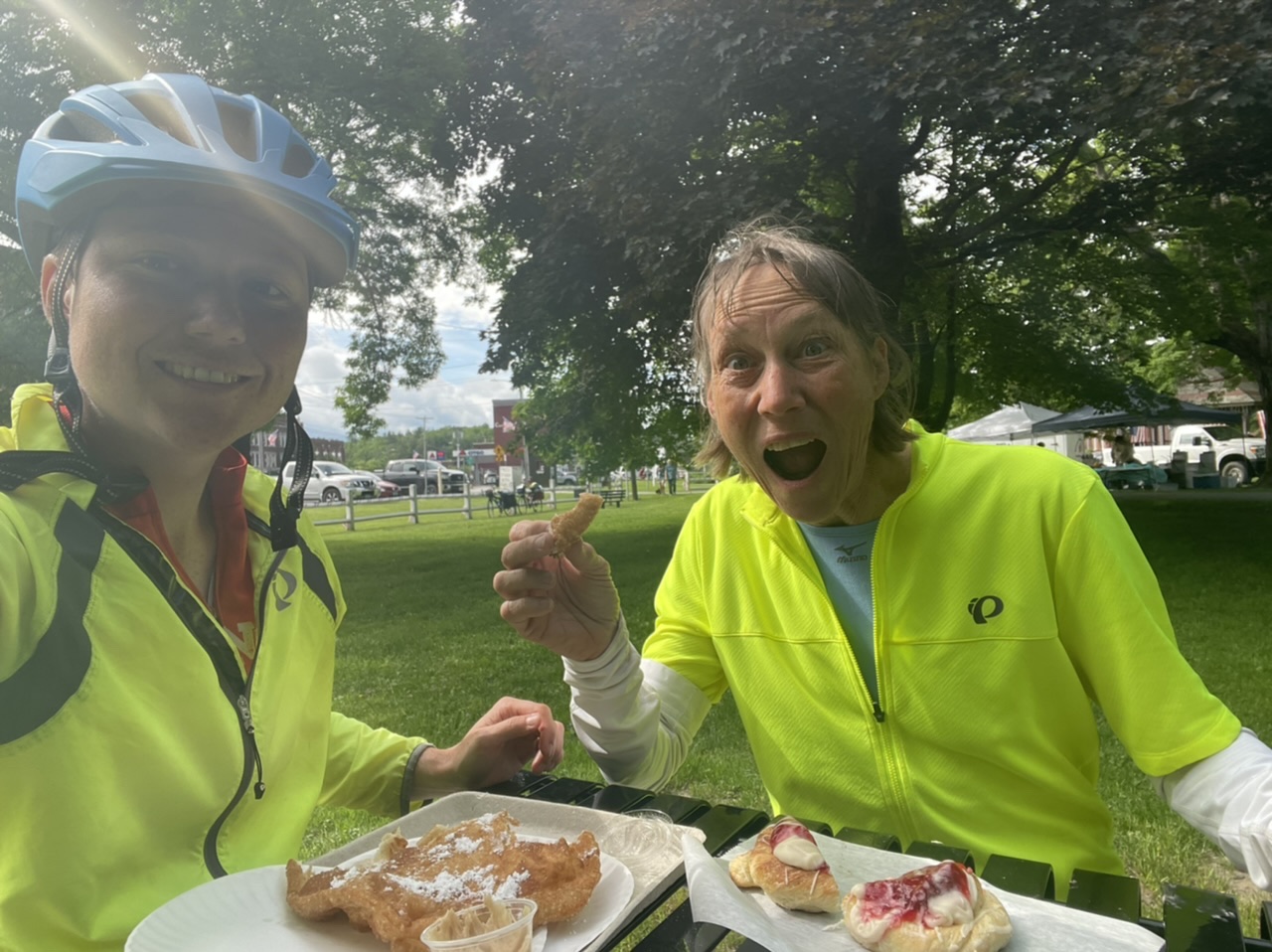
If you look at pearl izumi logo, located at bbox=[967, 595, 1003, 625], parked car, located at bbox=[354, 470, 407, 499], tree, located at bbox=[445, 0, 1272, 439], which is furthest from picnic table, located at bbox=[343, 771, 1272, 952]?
parked car, located at bbox=[354, 470, 407, 499]

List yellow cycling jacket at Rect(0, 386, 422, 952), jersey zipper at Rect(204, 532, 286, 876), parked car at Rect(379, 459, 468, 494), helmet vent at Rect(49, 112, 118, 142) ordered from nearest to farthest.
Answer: yellow cycling jacket at Rect(0, 386, 422, 952) → jersey zipper at Rect(204, 532, 286, 876) → helmet vent at Rect(49, 112, 118, 142) → parked car at Rect(379, 459, 468, 494)

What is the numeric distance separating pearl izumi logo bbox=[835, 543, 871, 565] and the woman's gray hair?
30 centimetres

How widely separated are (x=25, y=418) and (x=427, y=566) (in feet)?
45.4

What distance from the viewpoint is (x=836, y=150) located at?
11938 millimetres

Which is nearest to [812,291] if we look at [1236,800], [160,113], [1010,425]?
[1236,800]

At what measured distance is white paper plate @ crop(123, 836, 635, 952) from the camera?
133 cm

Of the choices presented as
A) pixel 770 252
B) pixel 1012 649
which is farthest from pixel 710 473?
pixel 1012 649

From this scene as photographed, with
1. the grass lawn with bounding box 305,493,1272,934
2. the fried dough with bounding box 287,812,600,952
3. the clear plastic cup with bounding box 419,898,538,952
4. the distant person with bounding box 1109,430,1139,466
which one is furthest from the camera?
the distant person with bounding box 1109,430,1139,466

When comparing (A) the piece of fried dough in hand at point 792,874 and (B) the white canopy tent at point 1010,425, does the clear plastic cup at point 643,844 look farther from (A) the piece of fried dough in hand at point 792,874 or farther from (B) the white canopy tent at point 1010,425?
(B) the white canopy tent at point 1010,425

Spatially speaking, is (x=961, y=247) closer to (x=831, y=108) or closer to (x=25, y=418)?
(x=831, y=108)

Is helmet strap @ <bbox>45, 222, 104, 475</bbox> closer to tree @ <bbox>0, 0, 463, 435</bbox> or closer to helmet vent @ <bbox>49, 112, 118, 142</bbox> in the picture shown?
helmet vent @ <bbox>49, 112, 118, 142</bbox>

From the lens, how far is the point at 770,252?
2.26 m

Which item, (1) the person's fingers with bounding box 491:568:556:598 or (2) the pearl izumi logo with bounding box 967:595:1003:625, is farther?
(2) the pearl izumi logo with bounding box 967:595:1003:625

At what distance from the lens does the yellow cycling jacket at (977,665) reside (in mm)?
2047
